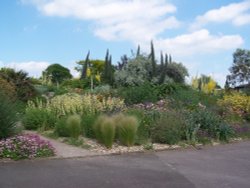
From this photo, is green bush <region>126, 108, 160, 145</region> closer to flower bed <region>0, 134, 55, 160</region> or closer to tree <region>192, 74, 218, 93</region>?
flower bed <region>0, 134, 55, 160</region>

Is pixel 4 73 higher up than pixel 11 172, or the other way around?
pixel 4 73

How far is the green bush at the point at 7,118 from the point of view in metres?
11.1

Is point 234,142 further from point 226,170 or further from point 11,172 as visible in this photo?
point 11,172

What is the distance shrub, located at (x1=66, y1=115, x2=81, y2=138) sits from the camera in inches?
501

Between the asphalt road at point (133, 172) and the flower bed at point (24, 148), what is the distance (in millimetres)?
296

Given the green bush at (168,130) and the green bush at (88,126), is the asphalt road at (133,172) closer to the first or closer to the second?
the green bush at (168,130)

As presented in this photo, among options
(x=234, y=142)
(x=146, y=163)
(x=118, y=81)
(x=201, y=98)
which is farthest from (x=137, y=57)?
(x=146, y=163)

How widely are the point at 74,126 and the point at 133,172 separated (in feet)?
12.3

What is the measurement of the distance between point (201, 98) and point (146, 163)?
1137cm

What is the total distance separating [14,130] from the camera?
1143 cm

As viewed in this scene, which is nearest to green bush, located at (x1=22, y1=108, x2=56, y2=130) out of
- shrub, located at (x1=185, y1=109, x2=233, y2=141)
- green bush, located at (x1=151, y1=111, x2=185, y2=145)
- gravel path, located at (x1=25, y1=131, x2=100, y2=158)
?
gravel path, located at (x1=25, y1=131, x2=100, y2=158)

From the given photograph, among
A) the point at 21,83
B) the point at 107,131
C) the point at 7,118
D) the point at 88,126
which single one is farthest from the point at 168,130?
the point at 21,83

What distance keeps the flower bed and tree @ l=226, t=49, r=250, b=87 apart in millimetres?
54447

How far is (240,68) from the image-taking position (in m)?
63.9
